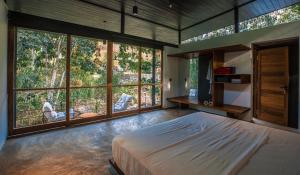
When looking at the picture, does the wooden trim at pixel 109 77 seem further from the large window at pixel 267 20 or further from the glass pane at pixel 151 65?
the large window at pixel 267 20

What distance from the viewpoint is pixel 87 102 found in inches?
172

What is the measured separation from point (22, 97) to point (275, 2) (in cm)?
600

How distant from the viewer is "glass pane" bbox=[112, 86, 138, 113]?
190 inches

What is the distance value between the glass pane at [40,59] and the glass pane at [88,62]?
259 millimetres

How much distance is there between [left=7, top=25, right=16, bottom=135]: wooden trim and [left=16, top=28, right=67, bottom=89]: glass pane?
0.12 meters

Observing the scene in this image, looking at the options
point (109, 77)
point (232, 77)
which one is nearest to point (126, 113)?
point (109, 77)

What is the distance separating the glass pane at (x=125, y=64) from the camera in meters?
4.75

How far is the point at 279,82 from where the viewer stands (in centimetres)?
377

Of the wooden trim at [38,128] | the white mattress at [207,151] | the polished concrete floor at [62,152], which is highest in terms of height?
the white mattress at [207,151]

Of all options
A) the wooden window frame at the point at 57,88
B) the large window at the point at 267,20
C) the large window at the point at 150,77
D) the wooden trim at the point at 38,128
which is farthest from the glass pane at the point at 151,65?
the wooden trim at the point at 38,128

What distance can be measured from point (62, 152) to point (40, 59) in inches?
89.9

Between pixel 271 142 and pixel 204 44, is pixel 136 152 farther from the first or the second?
pixel 204 44

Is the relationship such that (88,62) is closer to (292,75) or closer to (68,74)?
(68,74)

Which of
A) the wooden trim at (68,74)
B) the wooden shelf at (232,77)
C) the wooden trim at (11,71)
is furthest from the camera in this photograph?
the wooden shelf at (232,77)
